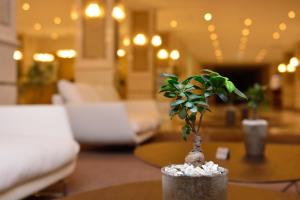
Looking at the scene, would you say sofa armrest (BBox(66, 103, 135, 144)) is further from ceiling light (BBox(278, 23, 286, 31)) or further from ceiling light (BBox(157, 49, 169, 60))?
ceiling light (BBox(278, 23, 286, 31))

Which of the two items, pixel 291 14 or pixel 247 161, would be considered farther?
pixel 291 14

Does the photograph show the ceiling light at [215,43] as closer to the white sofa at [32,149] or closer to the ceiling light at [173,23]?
the ceiling light at [173,23]

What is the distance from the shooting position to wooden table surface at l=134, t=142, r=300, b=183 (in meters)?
1.88

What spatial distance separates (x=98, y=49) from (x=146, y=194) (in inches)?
252

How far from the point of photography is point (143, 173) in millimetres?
3656

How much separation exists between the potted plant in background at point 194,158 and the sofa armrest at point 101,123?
11.4ft

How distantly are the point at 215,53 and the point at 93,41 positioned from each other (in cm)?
1536

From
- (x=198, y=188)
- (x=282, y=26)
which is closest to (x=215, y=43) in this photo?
(x=282, y=26)

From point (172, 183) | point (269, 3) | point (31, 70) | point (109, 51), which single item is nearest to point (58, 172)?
point (172, 183)

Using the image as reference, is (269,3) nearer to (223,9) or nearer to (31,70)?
(223,9)

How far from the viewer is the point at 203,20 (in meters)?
12.3

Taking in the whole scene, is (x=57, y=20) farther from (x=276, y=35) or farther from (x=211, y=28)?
(x=276, y=35)

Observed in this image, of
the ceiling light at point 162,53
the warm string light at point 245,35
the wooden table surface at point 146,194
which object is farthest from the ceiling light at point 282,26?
the wooden table surface at point 146,194

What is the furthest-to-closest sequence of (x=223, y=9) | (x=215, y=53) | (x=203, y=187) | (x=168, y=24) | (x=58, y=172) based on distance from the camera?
(x=215, y=53) → (x=168, y=24) → (x=223, y=9) → (x=58, y=172) → (x=203, y=187)
